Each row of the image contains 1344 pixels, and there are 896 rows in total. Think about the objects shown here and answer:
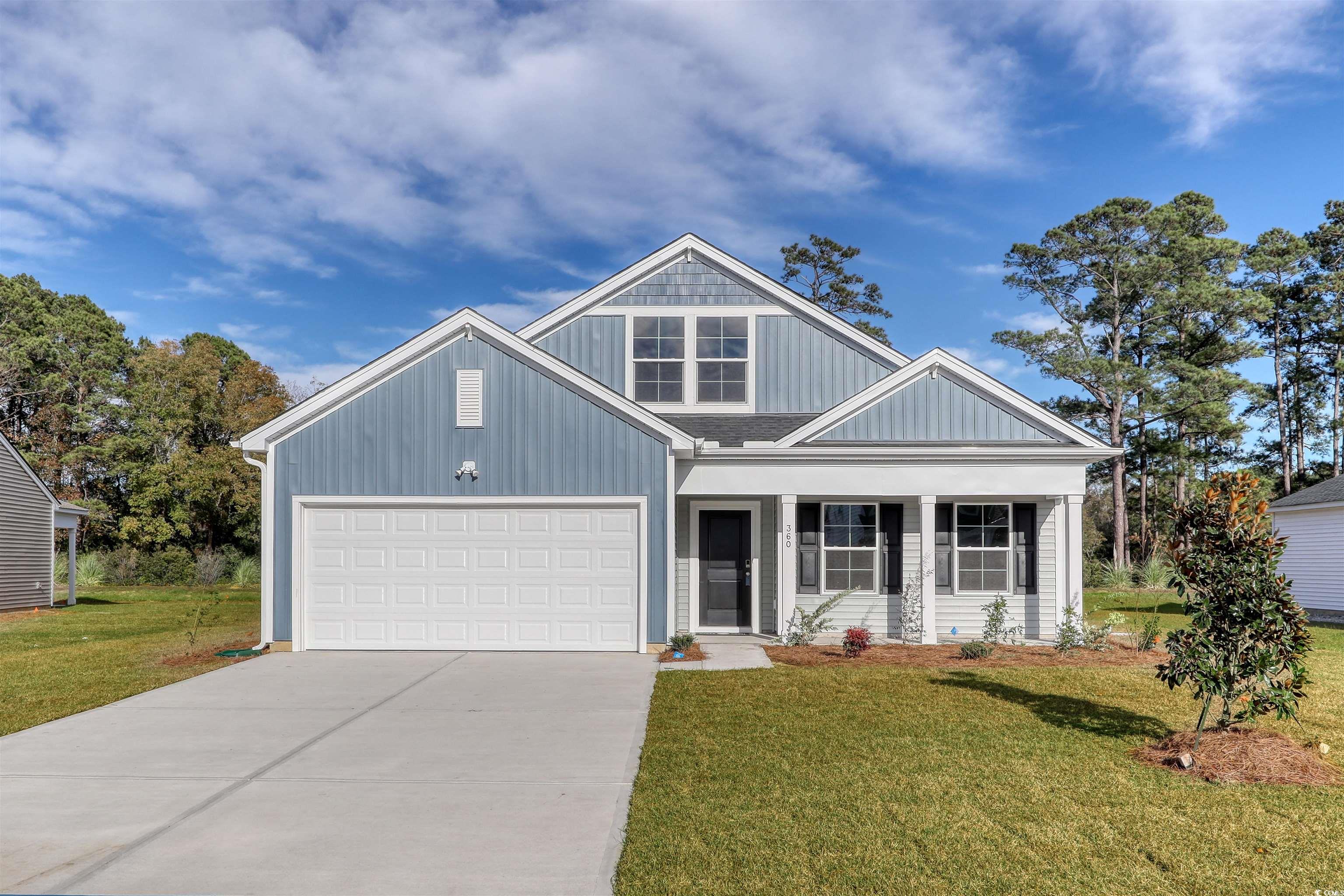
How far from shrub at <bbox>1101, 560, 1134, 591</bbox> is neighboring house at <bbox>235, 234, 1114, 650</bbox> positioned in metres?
13.8

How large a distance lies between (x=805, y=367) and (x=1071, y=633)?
6396 mm

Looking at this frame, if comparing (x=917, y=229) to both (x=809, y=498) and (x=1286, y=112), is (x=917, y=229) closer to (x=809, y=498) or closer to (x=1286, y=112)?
(x=1286, y=112)

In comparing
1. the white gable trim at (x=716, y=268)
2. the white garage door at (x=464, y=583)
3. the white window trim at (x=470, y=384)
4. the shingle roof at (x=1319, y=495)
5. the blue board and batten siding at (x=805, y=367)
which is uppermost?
the white gable trim at (x=716, y=268)

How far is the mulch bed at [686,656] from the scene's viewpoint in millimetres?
11211

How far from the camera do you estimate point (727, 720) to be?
25.4ft

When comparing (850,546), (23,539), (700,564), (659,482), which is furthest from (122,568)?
(850,546)

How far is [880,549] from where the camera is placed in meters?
13.5

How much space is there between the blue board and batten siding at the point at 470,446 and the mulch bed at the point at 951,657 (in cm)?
287

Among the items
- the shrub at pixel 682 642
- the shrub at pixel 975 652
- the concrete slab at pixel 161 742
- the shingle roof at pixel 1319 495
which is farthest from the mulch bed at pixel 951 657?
the shingle roof at pixel 1319 495

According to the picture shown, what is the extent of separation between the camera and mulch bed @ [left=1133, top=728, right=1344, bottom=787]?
19.5ft

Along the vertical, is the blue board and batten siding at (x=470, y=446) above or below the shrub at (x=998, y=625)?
above

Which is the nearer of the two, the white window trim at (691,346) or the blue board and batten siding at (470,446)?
the blue board and batten siding at (470,446)

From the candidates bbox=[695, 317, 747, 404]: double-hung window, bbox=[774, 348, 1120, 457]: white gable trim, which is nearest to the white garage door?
bbox=[774, 348, 1120, 457]: white gable trim

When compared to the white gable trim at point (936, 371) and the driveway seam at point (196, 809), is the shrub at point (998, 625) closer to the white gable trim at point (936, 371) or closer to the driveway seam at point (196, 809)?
the white gable trim at point (936, 371)
